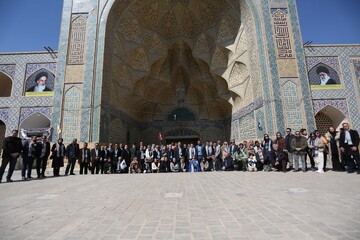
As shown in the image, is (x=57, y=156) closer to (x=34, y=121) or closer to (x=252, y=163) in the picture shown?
(x=252, y=163)

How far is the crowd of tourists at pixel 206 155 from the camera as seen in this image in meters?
5.83

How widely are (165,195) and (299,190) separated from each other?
2202 millimetres

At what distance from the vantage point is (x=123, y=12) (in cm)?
1234

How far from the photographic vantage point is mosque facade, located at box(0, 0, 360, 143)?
10.4 meters

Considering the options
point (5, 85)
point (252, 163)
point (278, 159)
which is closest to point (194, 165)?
point (252, 163)

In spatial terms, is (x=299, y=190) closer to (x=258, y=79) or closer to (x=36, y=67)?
(x=258, y=79)

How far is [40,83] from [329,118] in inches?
688

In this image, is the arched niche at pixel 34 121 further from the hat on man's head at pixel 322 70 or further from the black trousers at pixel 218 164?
the hat on man's head at pixel 322 70

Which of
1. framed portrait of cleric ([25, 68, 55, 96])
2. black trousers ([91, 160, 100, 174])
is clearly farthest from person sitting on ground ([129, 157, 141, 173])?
framed portrait of cleric ([25, 68, 55, 96])

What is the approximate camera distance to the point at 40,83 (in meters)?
12.3

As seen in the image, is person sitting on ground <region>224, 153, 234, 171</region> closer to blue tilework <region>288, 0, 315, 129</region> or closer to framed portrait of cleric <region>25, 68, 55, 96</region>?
blue tilework <region>288, 0, 315, 129</region>

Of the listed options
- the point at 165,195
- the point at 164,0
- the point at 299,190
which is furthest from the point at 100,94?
the point at 299,190

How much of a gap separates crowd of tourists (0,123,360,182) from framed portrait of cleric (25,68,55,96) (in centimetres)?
588

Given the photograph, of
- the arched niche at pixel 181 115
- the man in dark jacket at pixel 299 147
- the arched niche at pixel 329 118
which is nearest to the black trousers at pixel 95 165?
the man in dark jacket at pixel 299 147
